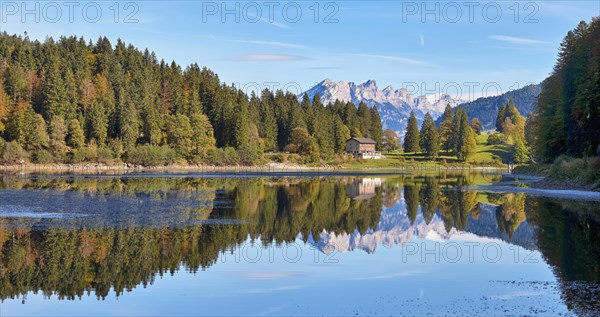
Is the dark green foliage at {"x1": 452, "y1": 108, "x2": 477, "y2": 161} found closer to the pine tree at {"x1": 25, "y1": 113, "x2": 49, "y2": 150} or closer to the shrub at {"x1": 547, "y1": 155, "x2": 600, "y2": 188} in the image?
the shrub at {"x1": 547, "y1": 155, "x2": 600, "y2": 188}

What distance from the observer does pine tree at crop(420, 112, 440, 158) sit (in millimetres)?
157125

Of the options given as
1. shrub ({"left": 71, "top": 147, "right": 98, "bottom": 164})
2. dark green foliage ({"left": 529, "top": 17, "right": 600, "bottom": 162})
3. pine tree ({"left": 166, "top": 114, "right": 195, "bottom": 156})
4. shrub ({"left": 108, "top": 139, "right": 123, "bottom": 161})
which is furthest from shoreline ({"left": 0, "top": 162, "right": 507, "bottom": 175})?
dark green foliage ({"left": 529, "top": 17, "right": 600, "bottom": 162})

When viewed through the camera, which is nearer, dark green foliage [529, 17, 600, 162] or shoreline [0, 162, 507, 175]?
dark green foliage [529, 17, 600, 162]

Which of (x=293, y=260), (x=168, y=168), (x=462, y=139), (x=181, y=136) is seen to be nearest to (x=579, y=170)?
(x=293, y=260)

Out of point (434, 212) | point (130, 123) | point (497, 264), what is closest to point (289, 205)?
point (434, 212)

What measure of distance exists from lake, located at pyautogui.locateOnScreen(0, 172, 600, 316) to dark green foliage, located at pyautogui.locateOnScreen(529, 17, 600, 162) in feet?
83.8

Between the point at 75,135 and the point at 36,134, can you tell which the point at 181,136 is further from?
the point at 36,134

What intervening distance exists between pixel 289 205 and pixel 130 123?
88.2 meters

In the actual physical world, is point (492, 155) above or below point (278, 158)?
above

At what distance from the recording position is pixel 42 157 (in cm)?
11088

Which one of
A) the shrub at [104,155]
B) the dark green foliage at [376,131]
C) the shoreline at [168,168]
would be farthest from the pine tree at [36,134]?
the dark green foliage at [376,131]

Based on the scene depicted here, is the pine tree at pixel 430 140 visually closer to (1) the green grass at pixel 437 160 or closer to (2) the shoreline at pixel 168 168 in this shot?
(1) the green grass at pixel 437 160

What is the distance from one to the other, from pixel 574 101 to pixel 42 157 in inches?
3364

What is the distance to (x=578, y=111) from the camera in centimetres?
6397
